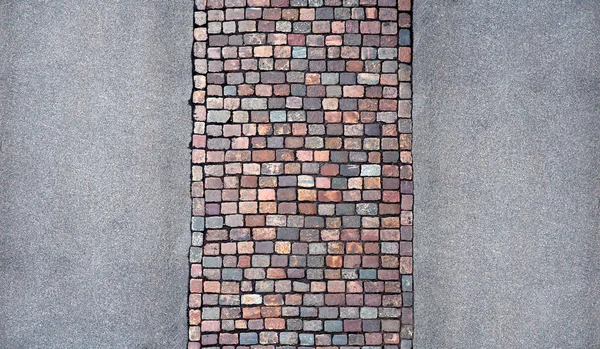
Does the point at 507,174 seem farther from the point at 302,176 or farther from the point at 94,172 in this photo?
the point at 94,172

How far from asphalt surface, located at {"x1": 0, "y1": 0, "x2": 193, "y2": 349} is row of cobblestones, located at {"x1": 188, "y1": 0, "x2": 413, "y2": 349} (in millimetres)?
195

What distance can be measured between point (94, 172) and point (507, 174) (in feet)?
10.0

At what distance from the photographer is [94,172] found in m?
3.39

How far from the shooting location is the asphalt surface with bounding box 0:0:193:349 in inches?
131

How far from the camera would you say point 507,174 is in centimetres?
338

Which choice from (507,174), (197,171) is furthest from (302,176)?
(507,174)

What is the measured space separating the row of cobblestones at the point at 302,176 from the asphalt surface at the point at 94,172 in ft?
0.64

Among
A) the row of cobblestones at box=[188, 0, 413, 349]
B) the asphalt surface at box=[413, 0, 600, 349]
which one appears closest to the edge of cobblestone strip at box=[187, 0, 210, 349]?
the row of cobblestones at box=[188, 0, 413, 349]

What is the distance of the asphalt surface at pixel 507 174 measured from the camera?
3330 millimetres

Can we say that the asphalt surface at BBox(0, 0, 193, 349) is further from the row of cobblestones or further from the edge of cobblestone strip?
the row of cobblestones

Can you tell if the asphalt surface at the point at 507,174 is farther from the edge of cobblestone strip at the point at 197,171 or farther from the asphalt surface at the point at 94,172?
the asphalt surface at the point at 94,172

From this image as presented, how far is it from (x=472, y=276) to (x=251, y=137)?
1911 millimetres

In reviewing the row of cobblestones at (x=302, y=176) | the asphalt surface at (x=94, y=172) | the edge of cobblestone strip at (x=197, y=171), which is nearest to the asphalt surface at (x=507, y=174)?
the row of cobblestones at (x=302, y=176)

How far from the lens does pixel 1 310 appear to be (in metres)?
3.37
